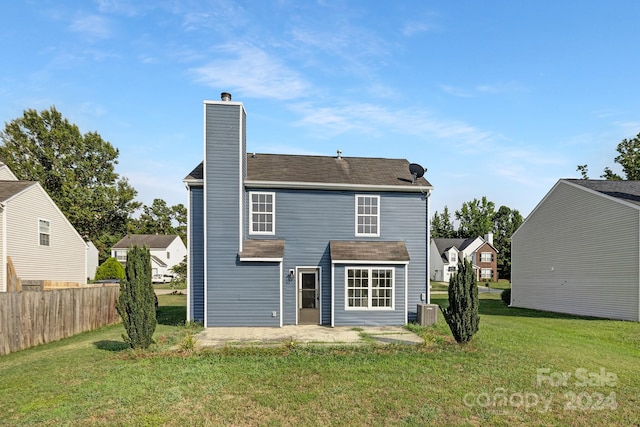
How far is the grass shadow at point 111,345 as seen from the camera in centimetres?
987

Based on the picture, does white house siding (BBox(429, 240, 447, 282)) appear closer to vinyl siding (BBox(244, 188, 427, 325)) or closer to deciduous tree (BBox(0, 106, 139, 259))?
vinyl siding (BBox(244, 188, 427, 325))

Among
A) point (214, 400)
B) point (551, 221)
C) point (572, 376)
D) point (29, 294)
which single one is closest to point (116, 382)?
point (214, 400)

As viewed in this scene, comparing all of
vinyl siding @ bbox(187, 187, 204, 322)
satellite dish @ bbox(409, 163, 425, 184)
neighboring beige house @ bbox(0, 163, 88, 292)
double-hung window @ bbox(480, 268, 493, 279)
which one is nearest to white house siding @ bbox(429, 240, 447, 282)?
double-hung window @ bbox(480, 268, 493, 279)

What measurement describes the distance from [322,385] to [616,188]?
2089 cm

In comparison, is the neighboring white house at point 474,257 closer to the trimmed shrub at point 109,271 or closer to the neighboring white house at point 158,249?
the neighboring white house at point 158,249

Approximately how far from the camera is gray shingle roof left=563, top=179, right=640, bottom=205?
17.5 m

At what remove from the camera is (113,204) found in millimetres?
38938

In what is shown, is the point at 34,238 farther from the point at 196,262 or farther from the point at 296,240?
the point at 296,240

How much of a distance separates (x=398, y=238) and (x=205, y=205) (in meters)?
7.95

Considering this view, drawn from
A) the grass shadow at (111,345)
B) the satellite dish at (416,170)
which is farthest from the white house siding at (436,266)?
the grass shadow at (111,345)

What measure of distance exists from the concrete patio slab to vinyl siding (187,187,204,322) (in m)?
1.31

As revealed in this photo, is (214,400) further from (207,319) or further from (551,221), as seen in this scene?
(551,221)

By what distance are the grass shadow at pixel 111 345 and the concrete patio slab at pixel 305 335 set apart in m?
2.08

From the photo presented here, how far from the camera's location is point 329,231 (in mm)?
14367
